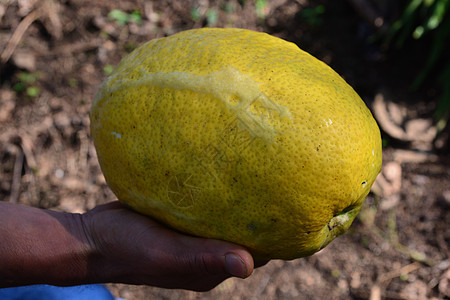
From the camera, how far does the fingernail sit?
1416 millimetres

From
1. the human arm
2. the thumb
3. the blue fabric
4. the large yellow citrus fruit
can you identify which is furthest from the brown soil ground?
the large yellow citrus fruit

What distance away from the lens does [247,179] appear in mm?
1329

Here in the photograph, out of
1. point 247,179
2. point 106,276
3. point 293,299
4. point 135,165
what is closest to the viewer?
point 247,179

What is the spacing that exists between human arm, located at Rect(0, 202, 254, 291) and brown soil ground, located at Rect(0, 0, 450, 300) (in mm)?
1307

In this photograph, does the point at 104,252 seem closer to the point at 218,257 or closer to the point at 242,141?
the point at 218,257

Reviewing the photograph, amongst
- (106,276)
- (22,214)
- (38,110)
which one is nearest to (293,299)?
(106,276)

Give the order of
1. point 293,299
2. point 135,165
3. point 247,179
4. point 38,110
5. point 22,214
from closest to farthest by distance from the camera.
→ point 247,179, point 135,165, point 22,214, point 293,299, point 38,110

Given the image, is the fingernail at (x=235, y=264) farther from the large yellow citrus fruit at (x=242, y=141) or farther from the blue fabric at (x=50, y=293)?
the blue fabric at (x=50, y=293)

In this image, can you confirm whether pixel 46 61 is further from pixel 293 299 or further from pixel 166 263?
pixel 293 299

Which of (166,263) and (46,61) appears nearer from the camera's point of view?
(166,263)

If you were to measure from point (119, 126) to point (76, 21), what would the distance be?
2620 mm

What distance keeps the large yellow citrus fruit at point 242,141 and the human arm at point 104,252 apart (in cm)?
8

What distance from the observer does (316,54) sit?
3.81 metres

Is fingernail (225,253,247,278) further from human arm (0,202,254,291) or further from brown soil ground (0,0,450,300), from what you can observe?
brown soil ground (0,0,450,300)
